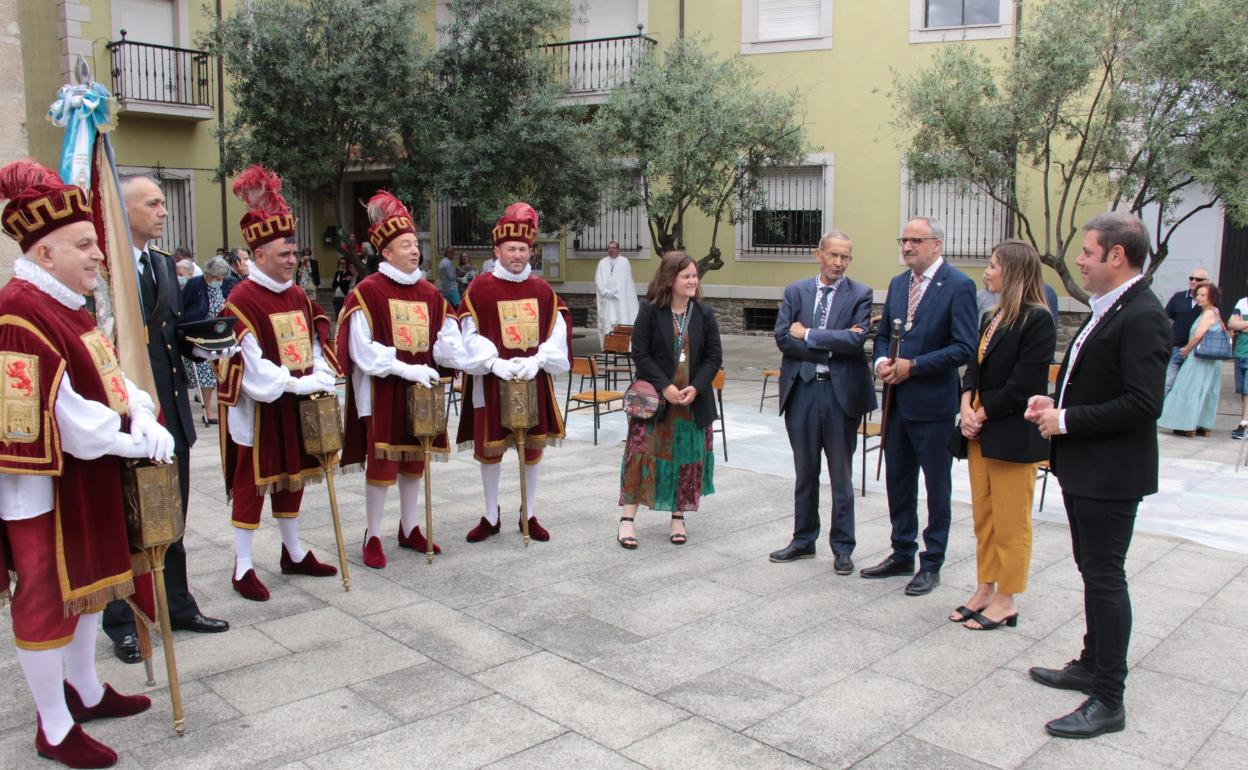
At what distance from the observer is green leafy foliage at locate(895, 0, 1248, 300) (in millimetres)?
11570

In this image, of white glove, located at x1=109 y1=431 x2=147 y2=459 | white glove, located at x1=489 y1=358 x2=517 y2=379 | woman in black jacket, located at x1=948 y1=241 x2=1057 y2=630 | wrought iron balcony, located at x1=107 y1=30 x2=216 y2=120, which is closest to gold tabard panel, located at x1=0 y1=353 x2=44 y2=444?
white glove, located at x1=109 y1=431 x2=147 y2=459

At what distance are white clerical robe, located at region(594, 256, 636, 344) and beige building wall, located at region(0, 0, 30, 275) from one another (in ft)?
34.2

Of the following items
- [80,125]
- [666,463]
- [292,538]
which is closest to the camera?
[80,125]

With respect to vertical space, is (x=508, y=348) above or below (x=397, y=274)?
below

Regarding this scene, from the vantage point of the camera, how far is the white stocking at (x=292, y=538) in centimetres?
546

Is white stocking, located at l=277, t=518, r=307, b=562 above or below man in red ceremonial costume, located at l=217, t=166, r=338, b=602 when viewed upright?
below

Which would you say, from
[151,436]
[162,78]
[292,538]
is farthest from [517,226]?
[162,78]

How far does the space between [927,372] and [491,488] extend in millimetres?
2667

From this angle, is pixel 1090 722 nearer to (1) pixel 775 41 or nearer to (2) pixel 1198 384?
(2) pixel 1198 384

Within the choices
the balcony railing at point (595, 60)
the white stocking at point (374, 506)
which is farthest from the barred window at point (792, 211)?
the white stocking at point (374, 506)

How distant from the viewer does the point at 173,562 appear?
183 inches

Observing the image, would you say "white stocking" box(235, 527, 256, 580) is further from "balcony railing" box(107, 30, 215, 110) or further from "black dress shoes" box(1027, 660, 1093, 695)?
"balcony railing" box(107, 30, 215, 110)

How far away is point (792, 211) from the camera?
63.3ft

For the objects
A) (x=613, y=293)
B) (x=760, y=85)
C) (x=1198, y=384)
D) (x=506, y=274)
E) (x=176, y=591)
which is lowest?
(x=176, y=591)
